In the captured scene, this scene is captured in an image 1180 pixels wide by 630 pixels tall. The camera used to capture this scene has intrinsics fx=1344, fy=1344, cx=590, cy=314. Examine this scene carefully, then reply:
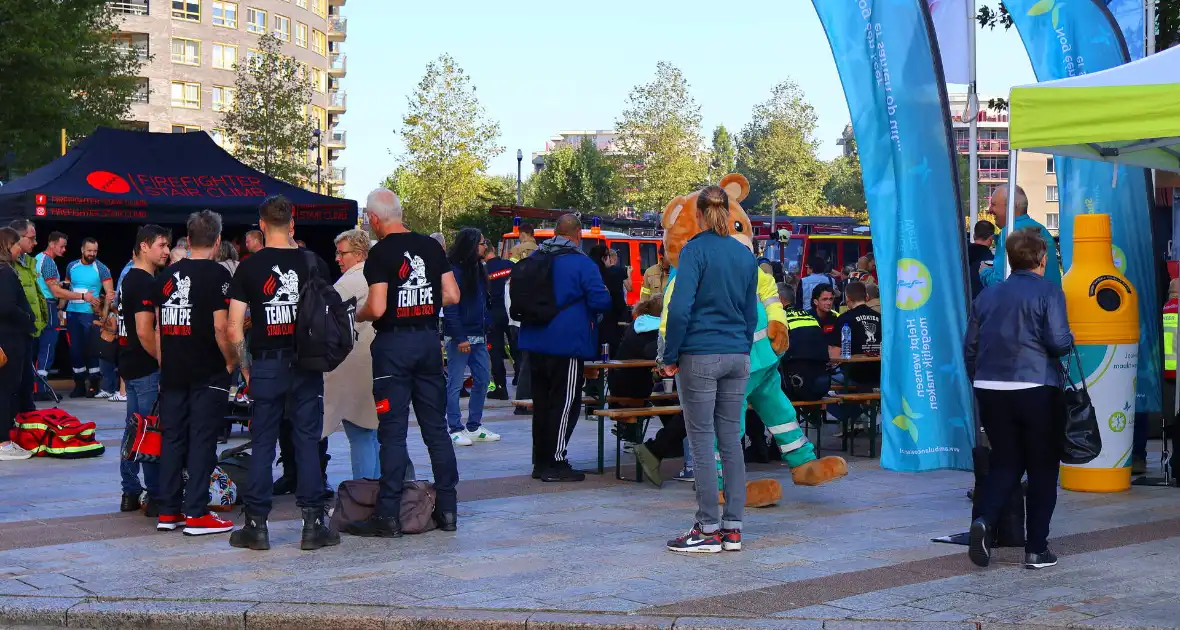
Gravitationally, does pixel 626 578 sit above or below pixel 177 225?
below

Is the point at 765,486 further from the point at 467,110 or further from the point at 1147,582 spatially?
the point at 467,110

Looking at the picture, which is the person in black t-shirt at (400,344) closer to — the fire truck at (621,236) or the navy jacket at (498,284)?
the navy jacket at (498,284)

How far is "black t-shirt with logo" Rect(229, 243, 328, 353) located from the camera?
287 inches

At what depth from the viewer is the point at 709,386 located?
7.00 meters

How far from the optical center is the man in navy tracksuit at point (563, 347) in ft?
31.2

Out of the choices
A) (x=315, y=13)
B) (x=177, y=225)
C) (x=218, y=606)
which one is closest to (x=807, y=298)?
(x=177, y=225)

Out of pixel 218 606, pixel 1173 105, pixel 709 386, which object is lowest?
pixel 218 606

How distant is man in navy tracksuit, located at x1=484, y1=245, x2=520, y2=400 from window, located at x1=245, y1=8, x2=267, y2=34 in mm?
71235

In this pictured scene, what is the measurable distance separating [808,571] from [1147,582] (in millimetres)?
1552

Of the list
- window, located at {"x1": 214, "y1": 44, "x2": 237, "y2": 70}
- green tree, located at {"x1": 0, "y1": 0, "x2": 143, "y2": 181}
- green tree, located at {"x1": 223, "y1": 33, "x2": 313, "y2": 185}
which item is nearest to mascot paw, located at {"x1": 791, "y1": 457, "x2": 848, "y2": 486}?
green tree, located at {"x1": 0, "y1": 0, "x2": 143, "y2": 181}

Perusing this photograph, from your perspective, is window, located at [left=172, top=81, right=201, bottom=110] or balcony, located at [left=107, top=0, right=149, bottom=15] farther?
window, located at [left=172, top=81, right=201, bottom=110]

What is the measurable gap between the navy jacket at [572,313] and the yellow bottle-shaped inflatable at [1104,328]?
3.17m

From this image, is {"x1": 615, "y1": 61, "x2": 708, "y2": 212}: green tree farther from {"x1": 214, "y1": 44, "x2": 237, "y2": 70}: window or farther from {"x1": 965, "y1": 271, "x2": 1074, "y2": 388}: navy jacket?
{"x1": 965, "y1": 271, "x2": 1074, "y2": 388}: navy jacket

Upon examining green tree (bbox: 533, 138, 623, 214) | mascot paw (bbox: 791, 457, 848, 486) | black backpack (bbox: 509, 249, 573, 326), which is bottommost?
mascot paw (bbox: 791, 457, 848, 486)
